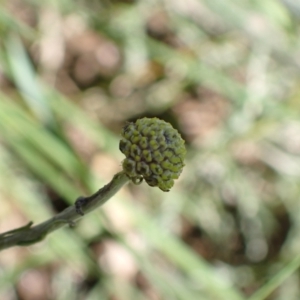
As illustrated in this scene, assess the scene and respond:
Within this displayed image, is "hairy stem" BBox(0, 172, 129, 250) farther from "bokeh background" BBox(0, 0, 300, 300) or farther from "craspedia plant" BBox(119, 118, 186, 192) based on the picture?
"bokeh background" BBox(0, 0, 300, 300)

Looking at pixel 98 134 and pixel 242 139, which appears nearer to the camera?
pixel 98 134

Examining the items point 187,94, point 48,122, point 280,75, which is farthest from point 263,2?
point 48,122

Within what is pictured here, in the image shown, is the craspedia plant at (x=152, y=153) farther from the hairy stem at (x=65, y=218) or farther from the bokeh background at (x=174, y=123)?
the bokeh background at (x=174, y=123)

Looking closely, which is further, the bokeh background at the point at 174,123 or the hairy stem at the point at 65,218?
the bokeh background at the point at 174,123

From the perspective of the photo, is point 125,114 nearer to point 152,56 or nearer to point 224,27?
point 152,56

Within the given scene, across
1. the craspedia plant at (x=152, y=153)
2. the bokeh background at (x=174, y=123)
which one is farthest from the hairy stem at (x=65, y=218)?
the bokeh background at (x=174, y=123)

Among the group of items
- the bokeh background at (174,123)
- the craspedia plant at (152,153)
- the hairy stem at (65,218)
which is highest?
the craspedia plant at (152,153)
